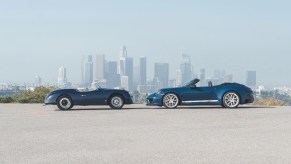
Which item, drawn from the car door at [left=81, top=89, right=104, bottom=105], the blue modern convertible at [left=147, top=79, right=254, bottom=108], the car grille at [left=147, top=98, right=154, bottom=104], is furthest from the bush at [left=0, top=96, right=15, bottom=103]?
the blue modern convertible at [left=147, top=79, right=254, bottom=108]

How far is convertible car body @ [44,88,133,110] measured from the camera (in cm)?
1756

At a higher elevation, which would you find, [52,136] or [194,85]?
[194,85]

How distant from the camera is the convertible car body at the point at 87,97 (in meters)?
17.6

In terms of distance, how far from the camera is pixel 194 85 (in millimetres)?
18359

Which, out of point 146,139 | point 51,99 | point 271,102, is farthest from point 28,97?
point 146,139

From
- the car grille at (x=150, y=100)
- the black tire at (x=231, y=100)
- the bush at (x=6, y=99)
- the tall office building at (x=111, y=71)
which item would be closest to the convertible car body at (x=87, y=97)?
the car grille at (x=150, y=100)

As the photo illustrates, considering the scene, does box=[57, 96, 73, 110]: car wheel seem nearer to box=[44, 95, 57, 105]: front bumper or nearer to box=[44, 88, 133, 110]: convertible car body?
box=[44, 88, 133, 110]: convertible car body

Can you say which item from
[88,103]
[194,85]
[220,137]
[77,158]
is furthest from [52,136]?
[194,85]

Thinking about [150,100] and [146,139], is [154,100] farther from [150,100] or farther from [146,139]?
[146,139]

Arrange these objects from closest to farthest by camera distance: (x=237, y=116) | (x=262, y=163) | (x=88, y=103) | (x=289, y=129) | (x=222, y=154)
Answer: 1. (x=262, y=163)
2. (x=222, y=154)
3. (x=289, y=129)
4. (x=237, y=116)
5. (x=88, y=103)

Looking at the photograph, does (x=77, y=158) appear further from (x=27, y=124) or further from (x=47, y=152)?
(x=27, y=124)

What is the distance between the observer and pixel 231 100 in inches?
715

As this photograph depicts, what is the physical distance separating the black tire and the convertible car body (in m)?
3.50

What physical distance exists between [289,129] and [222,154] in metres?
4.11
